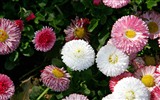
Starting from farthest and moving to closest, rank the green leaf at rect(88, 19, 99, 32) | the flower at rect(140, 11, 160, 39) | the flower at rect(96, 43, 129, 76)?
the flower at rect(140, 11, 160, 39), the green leaf at rect(88, 19, 99, 32), the flower at rect(96, 43, 129, 76)

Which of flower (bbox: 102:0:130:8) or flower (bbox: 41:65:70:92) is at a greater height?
flower (bbox: 102:0:130:8)

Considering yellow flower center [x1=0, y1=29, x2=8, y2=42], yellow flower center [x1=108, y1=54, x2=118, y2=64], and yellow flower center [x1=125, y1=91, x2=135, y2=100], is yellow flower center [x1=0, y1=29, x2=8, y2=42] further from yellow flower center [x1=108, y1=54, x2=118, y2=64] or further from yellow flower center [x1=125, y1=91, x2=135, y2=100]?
yellow flower center [x1=125, y1=91, x2=135, y2=100]

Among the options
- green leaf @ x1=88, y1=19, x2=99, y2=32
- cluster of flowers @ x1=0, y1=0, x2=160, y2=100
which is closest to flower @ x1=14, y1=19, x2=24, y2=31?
cluster of flowers @ x1=0, y1=0, x2=160, y2=100

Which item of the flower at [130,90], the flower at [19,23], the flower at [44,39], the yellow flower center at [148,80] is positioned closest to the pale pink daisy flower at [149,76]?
the yellow flower center at [148,80]

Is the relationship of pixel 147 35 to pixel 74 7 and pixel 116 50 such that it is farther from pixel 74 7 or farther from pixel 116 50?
pixel 74 7

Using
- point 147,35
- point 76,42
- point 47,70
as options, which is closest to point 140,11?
point 147,35

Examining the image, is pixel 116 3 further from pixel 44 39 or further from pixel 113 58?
pixel 44 39

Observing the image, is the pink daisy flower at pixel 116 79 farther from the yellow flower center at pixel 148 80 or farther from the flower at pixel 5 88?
the flower at pixel 5 88
